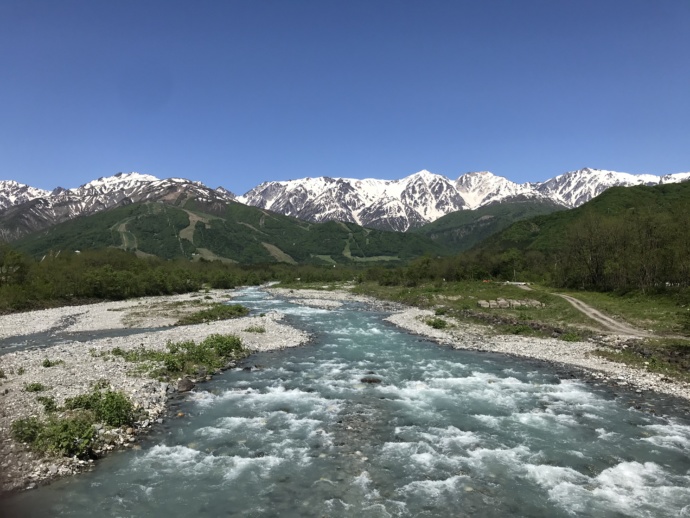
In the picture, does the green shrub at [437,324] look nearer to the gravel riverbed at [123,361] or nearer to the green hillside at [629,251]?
the gravel riverbed at [123,361]

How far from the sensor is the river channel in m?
14.4

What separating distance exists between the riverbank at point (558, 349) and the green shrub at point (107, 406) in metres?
31.3

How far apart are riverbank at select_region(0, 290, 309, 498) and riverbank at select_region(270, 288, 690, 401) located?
1745cm

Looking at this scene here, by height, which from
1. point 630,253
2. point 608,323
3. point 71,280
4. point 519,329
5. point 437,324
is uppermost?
point 630,253

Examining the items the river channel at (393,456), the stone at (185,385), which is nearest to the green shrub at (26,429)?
the river channel at (393,456)

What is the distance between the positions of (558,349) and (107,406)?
3854cm

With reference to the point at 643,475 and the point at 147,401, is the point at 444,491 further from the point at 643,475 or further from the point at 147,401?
the point at 147,401

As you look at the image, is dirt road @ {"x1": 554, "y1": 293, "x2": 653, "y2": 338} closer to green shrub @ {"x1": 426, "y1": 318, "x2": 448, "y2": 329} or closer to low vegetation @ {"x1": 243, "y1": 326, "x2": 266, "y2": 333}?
green shrub @ {"x1": 426, "y1": 318, "x2": 448, "y2": 329}

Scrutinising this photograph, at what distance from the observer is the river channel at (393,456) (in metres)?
14.4

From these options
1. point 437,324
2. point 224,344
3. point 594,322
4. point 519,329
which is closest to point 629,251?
point 594,322

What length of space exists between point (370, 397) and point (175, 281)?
105080 millimetres

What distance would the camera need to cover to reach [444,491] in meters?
15.5

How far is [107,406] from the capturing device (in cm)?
2022

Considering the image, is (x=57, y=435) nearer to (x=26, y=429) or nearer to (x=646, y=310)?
(x=26, y=429)
